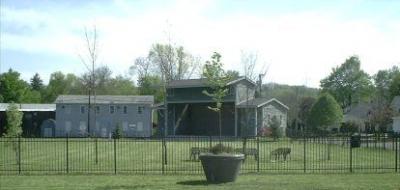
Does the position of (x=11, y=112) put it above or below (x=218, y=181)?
above

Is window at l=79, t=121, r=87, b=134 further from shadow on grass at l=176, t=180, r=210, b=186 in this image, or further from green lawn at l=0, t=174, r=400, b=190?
shadow on grass at l=176, t=180, r=210, b=186

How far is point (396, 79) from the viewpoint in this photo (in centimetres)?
10531

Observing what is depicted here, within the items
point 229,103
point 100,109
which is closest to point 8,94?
point 100,109

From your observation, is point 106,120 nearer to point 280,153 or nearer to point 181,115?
point 181,115

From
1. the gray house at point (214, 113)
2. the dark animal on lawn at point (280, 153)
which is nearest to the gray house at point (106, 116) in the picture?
the gray house at point (214, 113)

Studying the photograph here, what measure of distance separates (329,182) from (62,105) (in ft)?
211

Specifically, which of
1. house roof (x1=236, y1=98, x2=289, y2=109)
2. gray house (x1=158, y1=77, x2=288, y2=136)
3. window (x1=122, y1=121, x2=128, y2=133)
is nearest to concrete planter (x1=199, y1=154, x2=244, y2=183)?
gray house (x1=158, y1=77, x2=288, y2=136)

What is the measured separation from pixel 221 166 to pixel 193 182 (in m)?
1.26

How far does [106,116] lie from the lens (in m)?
79.9

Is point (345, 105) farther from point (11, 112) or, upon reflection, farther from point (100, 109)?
point (11, 112)

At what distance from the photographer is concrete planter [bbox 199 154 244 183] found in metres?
18.2

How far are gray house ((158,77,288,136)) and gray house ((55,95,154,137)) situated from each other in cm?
259

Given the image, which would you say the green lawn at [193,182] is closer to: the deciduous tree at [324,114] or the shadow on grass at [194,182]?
the shadow on grass at [194,182]

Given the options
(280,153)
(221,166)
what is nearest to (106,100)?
(280,153)
